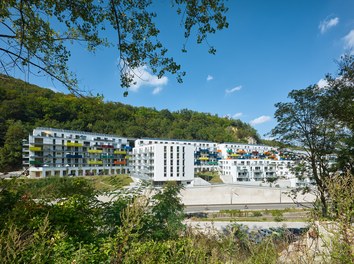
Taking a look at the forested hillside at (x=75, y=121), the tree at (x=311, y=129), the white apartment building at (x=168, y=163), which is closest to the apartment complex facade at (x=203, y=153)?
the forested hillside at (x=75, y=121)

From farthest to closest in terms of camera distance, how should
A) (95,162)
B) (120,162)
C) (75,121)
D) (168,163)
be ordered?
(75,121)
(120,162)
(95,162)
(168,163)

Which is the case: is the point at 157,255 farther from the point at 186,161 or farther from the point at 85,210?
the point at 186,161

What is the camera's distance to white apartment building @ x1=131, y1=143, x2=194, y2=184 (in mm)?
38344

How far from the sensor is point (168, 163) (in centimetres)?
3897

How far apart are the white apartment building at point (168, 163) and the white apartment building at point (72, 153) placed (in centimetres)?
926

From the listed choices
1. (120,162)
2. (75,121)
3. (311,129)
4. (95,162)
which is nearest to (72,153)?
(95,162)

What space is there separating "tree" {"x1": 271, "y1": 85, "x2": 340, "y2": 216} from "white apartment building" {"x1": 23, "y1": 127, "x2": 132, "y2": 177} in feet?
93.5

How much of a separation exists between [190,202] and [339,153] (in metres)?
19.8

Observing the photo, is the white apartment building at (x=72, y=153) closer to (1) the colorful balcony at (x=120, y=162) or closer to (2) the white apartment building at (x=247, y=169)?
(1) the colorful balcony at (x=120, y=162)

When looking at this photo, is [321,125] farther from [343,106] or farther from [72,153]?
[72,153]

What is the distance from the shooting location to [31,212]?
3.64m

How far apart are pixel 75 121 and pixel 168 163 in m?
29.6

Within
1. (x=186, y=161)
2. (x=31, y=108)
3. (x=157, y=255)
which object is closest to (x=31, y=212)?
(x=157, y=255)

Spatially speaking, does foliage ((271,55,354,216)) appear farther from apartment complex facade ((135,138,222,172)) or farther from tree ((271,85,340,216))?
apartment complex facade ((135,138,222,172))
